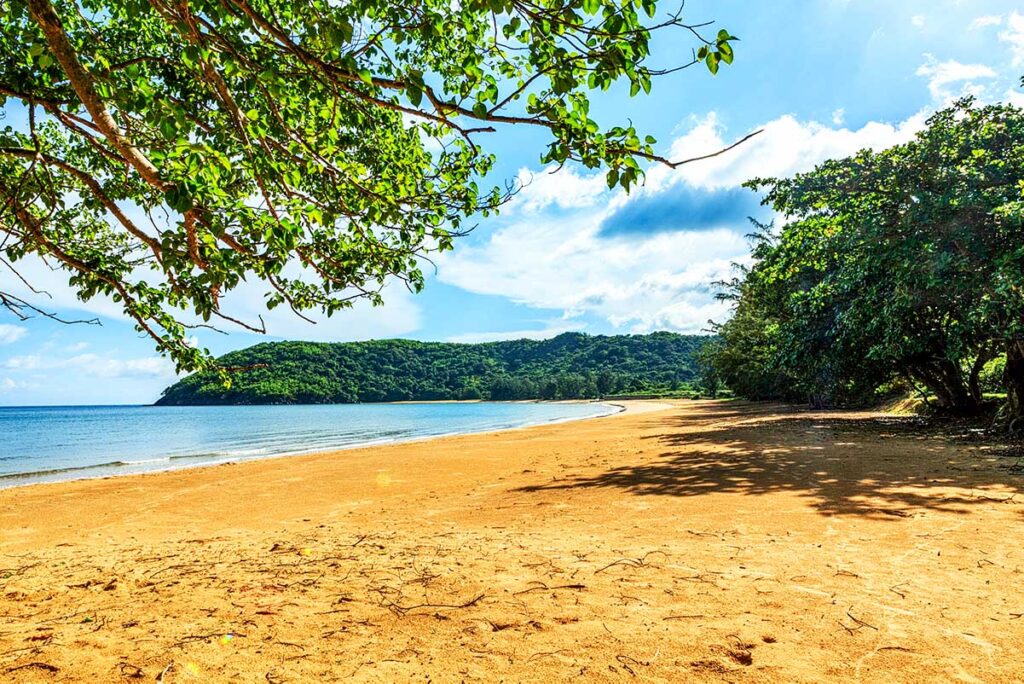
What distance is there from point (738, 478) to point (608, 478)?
2350 mm

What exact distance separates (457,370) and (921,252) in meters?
136

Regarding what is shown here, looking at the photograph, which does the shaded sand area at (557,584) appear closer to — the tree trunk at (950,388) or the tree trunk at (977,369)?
the tree trunk at (977,369)

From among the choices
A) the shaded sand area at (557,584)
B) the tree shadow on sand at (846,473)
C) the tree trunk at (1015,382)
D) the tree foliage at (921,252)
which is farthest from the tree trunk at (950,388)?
the shaded sand area at (557,584)

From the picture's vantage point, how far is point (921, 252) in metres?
12.2

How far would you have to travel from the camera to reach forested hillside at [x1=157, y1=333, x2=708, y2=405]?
376 ft

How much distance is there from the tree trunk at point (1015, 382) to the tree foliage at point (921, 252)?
0.15ft

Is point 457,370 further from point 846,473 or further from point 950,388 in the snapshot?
point 846,473

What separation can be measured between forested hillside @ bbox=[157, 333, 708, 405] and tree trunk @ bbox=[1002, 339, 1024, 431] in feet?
302

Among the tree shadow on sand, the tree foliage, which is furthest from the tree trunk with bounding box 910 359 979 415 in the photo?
the tree shadow on sand

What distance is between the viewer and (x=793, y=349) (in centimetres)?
1742

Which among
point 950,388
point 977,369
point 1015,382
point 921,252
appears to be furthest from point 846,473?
point 950,388

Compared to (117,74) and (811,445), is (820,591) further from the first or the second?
(811,445)

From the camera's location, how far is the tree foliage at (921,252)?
11547 millimetres

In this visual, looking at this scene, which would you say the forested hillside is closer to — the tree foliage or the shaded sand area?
the tree foliage
